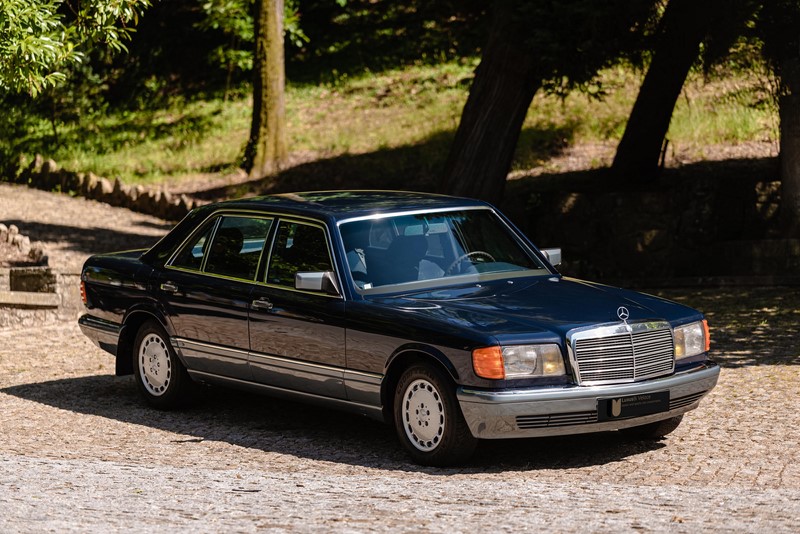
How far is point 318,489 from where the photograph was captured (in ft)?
24.3

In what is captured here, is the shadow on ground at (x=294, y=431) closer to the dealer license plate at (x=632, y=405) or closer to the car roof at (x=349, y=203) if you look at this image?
the dealer license plate at (x=632, y=405)

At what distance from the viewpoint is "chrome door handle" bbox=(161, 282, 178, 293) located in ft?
32.5

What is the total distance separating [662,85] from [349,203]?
36.4 feet

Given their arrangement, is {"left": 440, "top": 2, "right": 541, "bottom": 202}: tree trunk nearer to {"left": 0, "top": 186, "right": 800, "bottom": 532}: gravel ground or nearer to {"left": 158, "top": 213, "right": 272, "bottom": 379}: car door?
{"left": 0, "top": 186, "right": 800, "bottom": 532}: gravel ground

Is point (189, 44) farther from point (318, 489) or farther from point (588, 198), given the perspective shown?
point (318, 489)

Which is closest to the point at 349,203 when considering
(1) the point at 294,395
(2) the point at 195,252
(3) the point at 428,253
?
(3) the point at 428,253

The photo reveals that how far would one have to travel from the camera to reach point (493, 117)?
60.7 ft

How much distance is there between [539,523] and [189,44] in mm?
29670

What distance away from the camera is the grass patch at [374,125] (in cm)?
2400

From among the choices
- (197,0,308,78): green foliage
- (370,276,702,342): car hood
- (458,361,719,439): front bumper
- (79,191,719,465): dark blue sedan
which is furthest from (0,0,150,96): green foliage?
(197,0,308,78): green foliage

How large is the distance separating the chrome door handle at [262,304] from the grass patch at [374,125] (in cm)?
1410

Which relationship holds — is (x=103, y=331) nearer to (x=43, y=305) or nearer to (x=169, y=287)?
(x=169, y=287)

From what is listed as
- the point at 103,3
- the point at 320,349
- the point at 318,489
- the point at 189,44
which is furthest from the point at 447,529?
the point at 189,44

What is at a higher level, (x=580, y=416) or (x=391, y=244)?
(x=391, y=244)
